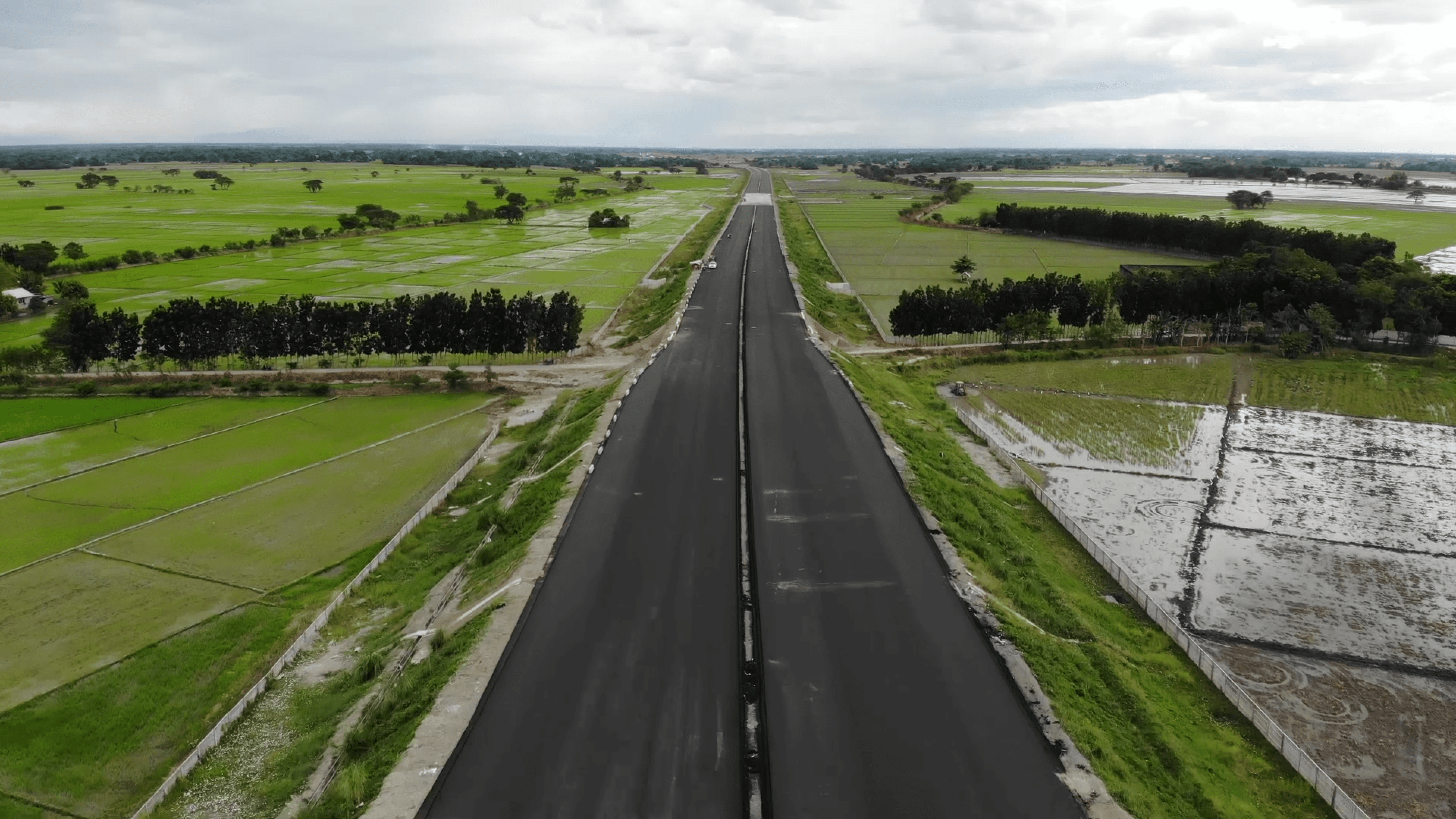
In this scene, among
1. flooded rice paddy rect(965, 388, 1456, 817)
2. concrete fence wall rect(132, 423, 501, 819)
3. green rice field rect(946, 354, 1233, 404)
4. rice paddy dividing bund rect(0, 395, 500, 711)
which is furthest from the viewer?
green rice field rect(946, 354, 1233, 404)

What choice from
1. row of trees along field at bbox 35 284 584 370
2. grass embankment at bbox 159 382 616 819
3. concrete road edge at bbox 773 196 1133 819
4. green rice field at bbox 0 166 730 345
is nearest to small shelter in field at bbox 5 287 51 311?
green rice field at bbox 0 166 730 345

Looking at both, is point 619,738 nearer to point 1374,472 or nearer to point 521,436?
point 521,436

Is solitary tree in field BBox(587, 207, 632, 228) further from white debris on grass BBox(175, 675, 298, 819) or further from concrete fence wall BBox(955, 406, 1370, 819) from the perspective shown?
white debris on grass BBox(175, 675, 298, 819)

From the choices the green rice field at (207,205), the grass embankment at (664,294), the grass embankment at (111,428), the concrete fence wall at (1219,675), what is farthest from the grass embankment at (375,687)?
the green rice field at (207,205)

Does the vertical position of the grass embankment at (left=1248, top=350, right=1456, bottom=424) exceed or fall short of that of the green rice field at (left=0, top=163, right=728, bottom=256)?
it falls short

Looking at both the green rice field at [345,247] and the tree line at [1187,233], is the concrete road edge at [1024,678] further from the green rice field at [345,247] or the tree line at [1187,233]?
the tree line at [1187,233]

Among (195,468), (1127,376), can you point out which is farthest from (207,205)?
(1127,376)
